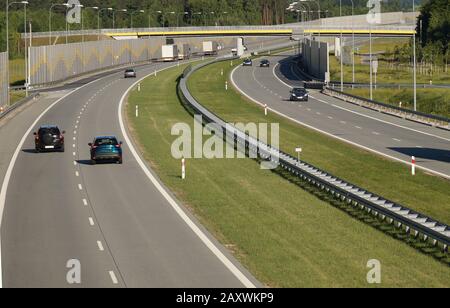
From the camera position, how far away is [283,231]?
32.1m

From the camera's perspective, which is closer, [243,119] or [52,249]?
[52,249]

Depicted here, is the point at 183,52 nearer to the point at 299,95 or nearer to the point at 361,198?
the point at 299,95

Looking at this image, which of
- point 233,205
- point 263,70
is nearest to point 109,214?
point 233,205

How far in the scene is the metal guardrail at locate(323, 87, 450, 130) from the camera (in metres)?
71.8

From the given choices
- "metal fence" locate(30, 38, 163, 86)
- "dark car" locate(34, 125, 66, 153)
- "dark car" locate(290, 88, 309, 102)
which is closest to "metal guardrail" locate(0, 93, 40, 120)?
"metal fence" locate(30, 38, 163, 86)

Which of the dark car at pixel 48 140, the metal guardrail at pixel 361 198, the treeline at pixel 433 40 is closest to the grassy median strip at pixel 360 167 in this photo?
the metal guardrail at pixel 361 198

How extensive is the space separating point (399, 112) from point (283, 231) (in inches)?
2001

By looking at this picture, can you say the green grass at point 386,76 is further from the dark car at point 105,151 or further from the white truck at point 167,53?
the dark car at point 105,151

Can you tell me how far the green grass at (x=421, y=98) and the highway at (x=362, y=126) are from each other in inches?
240

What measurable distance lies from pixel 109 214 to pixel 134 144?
79.7 ft

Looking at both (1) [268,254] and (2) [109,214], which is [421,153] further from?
(1) [268,254]

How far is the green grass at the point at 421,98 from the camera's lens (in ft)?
307
